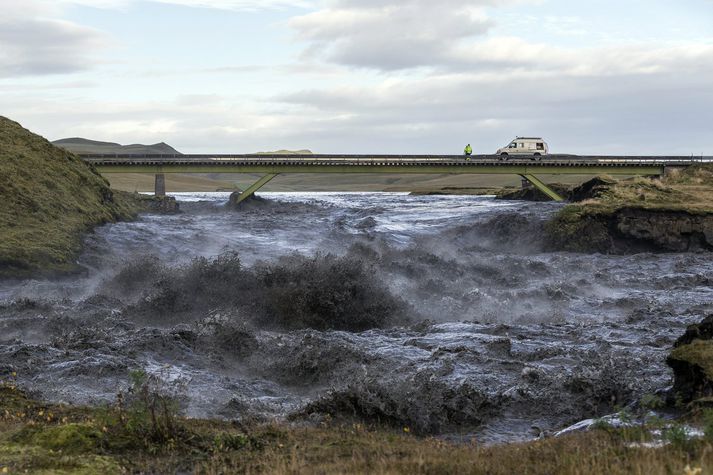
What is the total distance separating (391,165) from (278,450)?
2481 inches

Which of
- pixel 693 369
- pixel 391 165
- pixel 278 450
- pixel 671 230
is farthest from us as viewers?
pixel 391 165

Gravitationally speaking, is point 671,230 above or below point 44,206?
below

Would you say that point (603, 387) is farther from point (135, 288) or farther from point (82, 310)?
point (135, 288)

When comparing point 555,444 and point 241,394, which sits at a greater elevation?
point 555,444

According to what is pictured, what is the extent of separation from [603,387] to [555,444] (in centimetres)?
524

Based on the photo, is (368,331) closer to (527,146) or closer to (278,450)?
(278,450)

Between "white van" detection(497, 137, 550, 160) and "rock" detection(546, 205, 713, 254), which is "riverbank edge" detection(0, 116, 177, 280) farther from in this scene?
"white van" detection(497, 137, 550, 160)

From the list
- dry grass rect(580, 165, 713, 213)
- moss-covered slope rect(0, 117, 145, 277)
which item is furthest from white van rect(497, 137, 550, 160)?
moss-covered slope rect(0, 117, 145, 277)

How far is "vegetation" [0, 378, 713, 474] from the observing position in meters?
7.64

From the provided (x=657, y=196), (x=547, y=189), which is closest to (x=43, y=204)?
(x=657, y=196)

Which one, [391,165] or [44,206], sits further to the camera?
[391,165]

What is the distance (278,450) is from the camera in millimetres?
9117

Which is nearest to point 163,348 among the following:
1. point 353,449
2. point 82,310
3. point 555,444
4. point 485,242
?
point 82,310

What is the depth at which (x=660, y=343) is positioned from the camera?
18328mm
